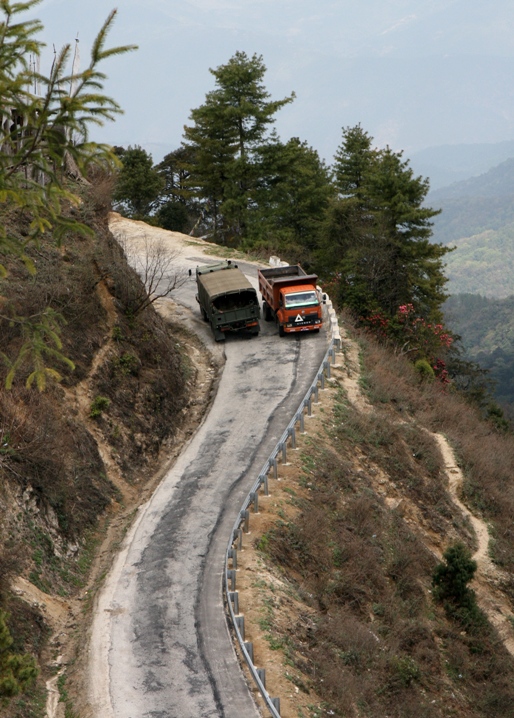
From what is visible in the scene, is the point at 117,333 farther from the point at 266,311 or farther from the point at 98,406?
the point at 266,311

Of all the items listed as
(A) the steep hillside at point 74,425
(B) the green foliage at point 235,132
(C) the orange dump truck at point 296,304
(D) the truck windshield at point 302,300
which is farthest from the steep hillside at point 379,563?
(B) the green foliage at point 235,132

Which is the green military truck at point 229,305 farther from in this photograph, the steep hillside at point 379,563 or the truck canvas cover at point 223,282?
the steep hillside at point 379,563

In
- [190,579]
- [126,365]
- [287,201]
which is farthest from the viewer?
[287,201]

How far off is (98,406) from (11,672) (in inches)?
523

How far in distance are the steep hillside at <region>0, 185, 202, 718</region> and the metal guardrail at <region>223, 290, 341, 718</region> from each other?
3.27 metres

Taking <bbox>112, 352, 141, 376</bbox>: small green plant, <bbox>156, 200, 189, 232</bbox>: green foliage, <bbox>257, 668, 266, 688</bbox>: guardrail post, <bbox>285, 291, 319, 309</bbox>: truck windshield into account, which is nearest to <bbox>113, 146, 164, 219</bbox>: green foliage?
<bbox>156, 200, 189, 232</bbox>: green foliage

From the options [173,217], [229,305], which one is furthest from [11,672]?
[173,217]

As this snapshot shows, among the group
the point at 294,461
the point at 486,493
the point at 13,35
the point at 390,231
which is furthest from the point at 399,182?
the point at 13,35

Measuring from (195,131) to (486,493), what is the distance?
43204 mm

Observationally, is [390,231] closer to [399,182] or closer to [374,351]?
[399,182]

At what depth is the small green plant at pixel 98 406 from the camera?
2358cm

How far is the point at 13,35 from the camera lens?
40.2ft

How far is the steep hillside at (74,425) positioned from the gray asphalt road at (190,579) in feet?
3.04

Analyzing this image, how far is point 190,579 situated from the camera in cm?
1856
